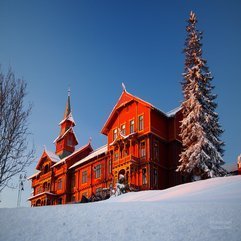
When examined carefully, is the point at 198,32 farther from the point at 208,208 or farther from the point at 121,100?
the point at 208,208

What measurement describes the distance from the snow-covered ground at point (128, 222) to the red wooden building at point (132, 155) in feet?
74.2

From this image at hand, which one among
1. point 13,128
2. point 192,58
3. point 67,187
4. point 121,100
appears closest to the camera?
point 13,128

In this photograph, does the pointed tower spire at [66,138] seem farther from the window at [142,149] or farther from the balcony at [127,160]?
the window at [142,149]

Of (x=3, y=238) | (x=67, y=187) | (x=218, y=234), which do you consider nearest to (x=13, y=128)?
(x=3, y=238)

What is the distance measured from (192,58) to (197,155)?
416 inches

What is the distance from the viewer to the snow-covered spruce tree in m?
32.4

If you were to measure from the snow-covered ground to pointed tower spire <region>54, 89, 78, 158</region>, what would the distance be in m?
44.2

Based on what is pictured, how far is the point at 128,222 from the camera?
503 inches

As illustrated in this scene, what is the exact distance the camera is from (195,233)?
37.3 ft

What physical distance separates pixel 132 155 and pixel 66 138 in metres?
23.1

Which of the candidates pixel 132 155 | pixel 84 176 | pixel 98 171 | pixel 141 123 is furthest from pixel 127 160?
pixel 84 176

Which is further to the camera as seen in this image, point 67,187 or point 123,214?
point 67,187

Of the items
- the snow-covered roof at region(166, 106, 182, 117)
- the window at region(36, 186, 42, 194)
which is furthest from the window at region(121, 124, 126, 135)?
the window at region(36, 186, 42, 194)

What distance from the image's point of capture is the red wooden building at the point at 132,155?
38.8m
